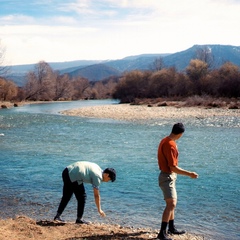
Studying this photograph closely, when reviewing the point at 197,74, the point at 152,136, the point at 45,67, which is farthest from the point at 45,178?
the point at 45,67

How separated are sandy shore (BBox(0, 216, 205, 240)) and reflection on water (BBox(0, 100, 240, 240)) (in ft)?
2.02

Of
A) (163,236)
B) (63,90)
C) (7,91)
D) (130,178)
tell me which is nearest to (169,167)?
(163,236)

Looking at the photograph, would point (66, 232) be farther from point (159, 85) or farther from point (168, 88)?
point (159, 85)

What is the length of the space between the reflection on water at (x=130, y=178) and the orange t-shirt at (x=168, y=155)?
1.75 m

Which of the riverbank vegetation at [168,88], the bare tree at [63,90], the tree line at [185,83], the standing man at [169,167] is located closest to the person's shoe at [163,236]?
the standing man at [169,167]

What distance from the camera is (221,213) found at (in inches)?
330

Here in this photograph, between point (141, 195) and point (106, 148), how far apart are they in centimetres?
848

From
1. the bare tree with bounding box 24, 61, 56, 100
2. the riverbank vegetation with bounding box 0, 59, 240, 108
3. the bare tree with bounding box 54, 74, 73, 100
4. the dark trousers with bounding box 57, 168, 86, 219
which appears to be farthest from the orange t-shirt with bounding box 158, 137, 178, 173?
the bare tree with bounding box 54, 74, 73, 100

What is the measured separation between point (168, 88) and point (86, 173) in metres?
62.3

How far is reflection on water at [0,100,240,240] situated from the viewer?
8188mm

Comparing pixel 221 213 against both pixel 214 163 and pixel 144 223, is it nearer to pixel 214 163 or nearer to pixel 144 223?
pixel 144 223

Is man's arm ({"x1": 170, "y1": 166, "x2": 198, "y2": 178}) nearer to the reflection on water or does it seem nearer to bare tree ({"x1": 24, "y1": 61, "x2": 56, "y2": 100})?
the reflection on water

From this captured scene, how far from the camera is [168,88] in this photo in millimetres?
68125

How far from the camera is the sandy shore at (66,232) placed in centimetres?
641
